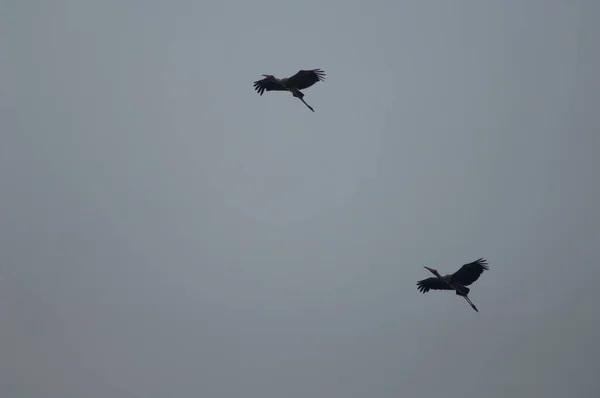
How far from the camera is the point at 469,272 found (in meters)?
45.1

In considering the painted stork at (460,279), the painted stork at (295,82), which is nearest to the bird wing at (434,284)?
the painted stork at (460,279)

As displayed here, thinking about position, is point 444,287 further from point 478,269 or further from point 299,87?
point 299,87

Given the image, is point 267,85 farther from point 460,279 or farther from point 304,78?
point 460,279

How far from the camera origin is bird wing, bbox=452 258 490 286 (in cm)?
4459

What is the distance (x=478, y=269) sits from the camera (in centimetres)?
4481

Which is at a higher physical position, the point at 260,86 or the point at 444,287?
the point at 260,86

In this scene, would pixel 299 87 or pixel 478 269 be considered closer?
pixel 299 87

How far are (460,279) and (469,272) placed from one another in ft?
3.23

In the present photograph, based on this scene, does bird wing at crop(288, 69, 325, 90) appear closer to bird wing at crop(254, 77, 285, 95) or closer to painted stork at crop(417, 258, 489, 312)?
bird wing at crop(254, 77, 285, 95)

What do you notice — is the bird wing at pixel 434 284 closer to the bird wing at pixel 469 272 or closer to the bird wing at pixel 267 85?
the bird wing at pixel 469 272

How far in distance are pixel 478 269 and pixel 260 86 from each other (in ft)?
61.7

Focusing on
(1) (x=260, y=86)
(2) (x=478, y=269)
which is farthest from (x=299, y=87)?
(2) (x=478, y=269)

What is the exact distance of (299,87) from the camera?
41844mm

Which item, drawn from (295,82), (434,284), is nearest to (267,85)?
(295,82)
